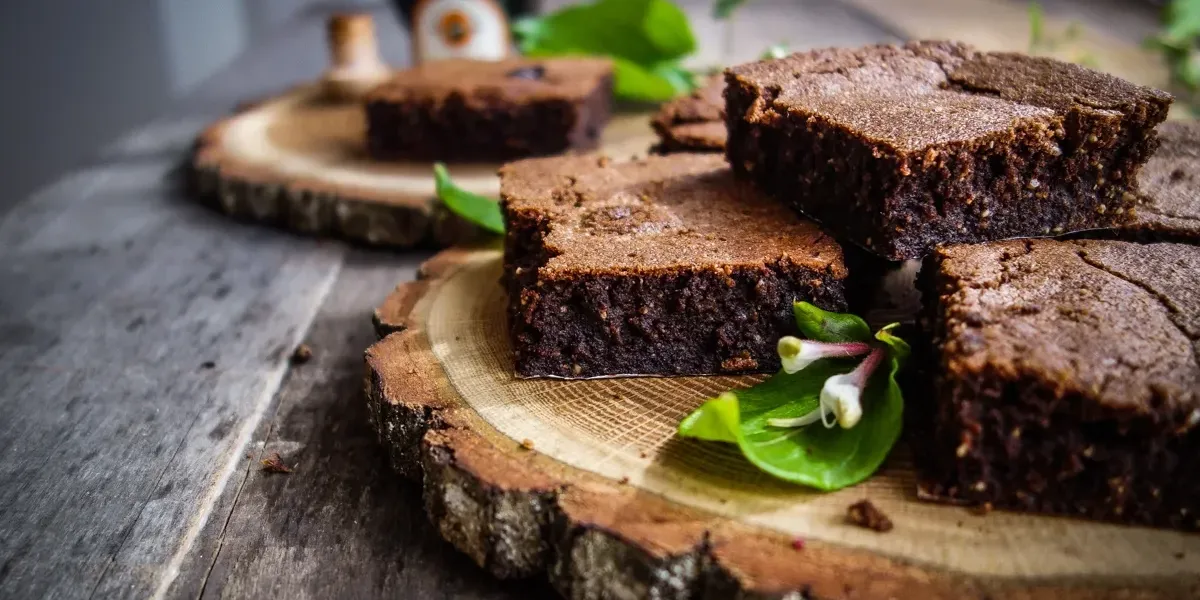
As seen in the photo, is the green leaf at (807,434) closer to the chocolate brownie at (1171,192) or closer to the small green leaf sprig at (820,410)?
the small green leaf sprig at (820,410)

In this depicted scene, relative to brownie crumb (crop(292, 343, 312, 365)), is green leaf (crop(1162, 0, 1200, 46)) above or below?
above

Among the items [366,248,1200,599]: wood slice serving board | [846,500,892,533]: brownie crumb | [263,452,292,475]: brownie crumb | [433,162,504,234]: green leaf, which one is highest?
[433,162,504,234]: green leaf

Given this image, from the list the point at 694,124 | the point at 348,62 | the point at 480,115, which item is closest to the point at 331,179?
the point at 480,115

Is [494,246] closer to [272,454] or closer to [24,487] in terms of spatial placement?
[272,454]

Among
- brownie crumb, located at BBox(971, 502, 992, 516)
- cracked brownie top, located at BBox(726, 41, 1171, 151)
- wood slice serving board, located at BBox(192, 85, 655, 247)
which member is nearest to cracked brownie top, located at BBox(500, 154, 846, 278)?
cracked brownie top, located at BBox(726, 41, 1171, 151)

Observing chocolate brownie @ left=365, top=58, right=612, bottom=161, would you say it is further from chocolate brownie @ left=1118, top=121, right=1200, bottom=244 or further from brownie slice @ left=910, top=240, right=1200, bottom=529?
brownie slice @ left=910, top=240, right=1200, bottom=529

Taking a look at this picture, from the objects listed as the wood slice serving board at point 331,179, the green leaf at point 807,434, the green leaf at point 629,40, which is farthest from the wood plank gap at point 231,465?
the green leaf at point 629,40
